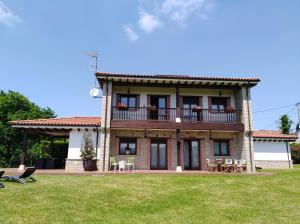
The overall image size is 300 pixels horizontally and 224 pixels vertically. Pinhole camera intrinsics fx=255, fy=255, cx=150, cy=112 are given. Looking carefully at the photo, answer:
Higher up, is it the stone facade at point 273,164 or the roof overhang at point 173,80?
the roof overhang at point 173,80

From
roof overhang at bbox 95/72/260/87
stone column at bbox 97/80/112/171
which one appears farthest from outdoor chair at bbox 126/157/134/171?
roof overhang at bbox 95/72/260/87

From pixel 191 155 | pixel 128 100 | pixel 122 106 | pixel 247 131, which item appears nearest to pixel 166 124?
pixel 122 106

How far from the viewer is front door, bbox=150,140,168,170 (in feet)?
56.4

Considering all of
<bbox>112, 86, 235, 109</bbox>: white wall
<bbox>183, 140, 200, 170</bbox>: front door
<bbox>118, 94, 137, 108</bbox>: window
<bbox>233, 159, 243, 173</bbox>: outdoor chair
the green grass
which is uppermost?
<bbox>112, 86, 235, 109</bbox>: white wall

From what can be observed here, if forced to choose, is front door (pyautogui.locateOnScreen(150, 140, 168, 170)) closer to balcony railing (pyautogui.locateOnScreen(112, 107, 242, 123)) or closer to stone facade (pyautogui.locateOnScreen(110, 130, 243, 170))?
stone facade (pyautogui.locateOnScreen(110, 130, 243, 170))

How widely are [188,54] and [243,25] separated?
395 centimetres

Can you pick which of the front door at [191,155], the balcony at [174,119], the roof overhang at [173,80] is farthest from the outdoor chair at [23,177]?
the front door at [191,155]

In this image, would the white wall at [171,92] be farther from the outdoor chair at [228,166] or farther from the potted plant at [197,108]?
the outdoor chair at [228,166]

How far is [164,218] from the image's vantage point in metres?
6.00

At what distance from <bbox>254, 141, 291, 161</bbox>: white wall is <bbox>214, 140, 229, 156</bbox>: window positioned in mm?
5777

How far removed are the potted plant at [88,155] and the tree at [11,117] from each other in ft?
61.7

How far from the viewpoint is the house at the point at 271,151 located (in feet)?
72.3

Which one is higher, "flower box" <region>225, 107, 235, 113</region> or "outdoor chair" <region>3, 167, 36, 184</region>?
"flower box" <region>225, 107, 235, 113</region>

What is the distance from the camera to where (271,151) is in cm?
2231
